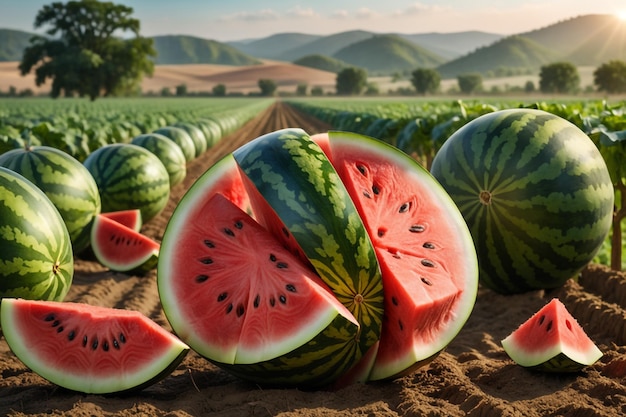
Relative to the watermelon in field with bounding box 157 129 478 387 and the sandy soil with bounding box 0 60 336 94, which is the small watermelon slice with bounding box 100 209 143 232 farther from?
the sandy soil with bounding box 0 60 336 94

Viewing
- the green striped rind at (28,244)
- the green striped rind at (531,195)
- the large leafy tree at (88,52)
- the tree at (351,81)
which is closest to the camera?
the green striped rind at (28,244)

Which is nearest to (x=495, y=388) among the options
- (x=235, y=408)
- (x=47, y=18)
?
(x=235, y=408)

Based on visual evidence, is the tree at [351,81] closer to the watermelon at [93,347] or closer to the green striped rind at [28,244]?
the green striped rind at [28,244]

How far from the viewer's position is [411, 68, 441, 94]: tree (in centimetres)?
12550

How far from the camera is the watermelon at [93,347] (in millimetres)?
2922

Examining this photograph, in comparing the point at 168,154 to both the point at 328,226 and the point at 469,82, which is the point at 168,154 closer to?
the point at 328,226

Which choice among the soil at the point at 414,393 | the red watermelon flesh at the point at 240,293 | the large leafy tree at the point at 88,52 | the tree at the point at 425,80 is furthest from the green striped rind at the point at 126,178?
the tree at the point at 425,80

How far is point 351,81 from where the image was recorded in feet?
459

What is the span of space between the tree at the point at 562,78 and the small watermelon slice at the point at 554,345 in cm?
10460

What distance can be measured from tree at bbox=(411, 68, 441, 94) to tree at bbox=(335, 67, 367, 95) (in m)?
15.8

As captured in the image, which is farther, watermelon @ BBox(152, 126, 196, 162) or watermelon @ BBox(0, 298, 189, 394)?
watermelon @ BBox(152, 126, 196, 162)

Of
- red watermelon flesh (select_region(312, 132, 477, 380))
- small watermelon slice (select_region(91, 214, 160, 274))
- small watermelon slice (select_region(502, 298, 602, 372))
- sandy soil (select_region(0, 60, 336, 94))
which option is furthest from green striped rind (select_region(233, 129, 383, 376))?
sandy soil (select_region(0, 60, 336, 94))

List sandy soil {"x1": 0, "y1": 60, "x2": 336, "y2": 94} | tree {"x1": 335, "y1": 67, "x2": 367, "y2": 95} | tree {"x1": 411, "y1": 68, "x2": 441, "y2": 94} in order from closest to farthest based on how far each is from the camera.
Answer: tree {"x1": 411, "y1": 68, "x2": 441, "y2": 94} < sandy soil {"x1": 0, "y1": 60, "x2": 336, "y2": 94} < tree {"x1": 335, "y1": 67, "x2": 367, "y2": 95}

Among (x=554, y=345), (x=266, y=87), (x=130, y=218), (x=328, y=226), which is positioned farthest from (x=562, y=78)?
(x=328, y=226)
